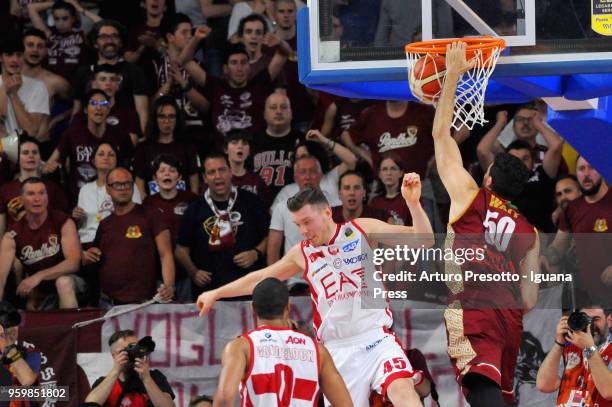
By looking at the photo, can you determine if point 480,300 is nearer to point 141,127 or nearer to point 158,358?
point 158,358

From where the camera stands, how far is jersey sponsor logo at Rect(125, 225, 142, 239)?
1210 centimetres

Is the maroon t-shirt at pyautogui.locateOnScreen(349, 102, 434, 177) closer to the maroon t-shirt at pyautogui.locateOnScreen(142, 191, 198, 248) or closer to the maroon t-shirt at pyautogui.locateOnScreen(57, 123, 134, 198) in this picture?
the maroon t-shirt at pyautogui.locateOnScreen(142, 191, 198, 248)

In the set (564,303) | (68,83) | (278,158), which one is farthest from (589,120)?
(68,83)

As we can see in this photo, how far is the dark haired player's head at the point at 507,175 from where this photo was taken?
8.38 metres

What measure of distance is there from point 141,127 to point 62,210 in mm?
1479

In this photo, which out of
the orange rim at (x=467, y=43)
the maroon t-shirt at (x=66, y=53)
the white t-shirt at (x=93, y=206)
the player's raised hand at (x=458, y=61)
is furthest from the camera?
the maroon t-shirt at (x=66, y=53)

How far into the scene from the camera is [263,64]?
1405 centimetres

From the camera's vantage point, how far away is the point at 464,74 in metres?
8.82

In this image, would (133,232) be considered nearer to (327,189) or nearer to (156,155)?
(156,155)

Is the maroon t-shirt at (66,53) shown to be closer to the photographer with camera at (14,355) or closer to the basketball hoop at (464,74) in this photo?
the photographer with camera at (14,355)

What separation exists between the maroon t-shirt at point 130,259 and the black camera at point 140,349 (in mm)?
1309

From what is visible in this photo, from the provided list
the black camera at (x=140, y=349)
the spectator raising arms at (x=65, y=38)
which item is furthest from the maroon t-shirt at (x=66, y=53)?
the black camera at (x=140, y=349)

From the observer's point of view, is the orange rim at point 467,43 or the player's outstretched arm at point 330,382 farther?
the orange rim at point 467,43

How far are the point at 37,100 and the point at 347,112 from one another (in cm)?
347
